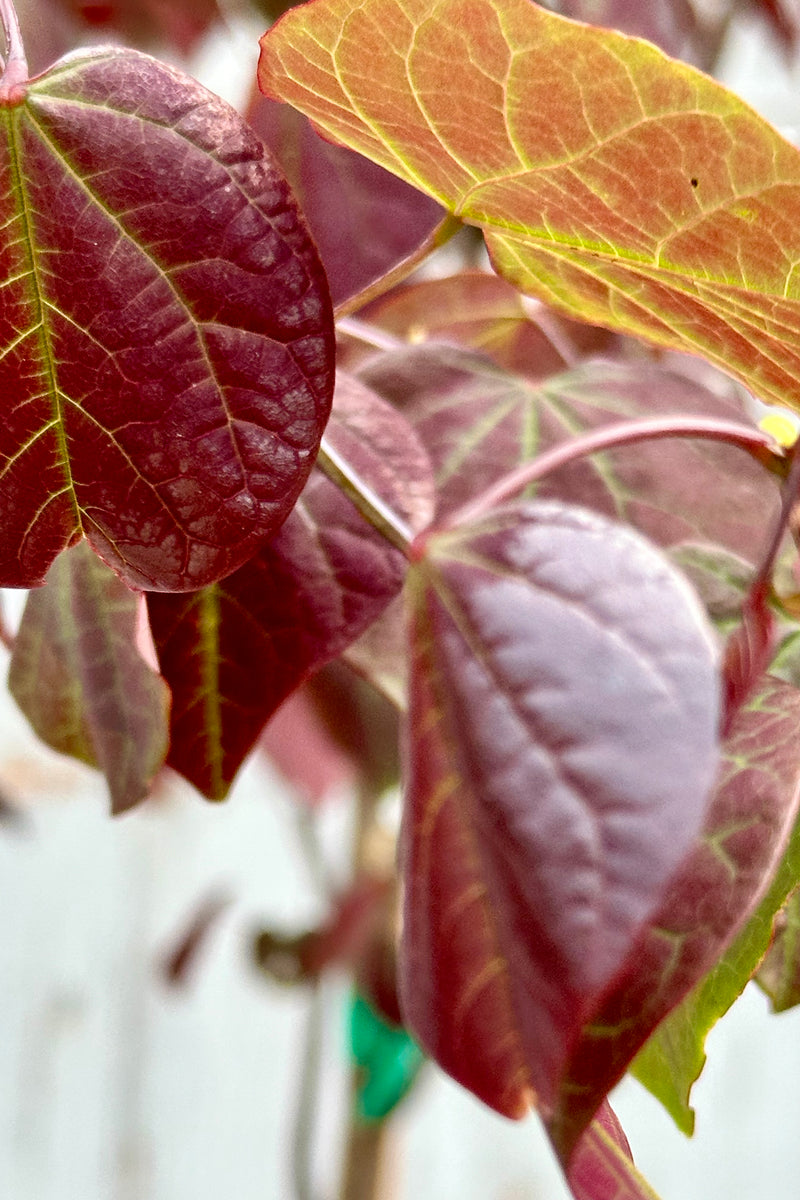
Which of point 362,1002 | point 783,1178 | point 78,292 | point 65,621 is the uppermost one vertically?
point 78,292

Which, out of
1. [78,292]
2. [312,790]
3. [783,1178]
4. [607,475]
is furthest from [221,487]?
[783,1178]

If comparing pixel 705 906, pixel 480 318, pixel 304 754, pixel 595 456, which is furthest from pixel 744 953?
pixel 304 754

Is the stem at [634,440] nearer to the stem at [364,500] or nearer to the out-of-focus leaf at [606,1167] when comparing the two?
the stem at [364,500]

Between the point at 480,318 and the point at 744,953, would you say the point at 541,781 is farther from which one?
the point at 480,318

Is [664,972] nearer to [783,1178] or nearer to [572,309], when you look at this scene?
[572,309]

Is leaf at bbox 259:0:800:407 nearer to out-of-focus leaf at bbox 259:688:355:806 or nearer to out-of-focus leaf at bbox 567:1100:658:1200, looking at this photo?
out-of-focus leaf at bbox 567:1100:658:1200

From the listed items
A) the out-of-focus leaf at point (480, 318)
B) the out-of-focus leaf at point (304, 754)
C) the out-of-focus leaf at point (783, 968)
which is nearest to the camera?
the out-of-focus leaf at point (783, 968)

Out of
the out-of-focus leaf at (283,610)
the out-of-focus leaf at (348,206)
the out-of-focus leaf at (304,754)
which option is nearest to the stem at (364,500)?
the out-of-focus leaf at (283,610)
